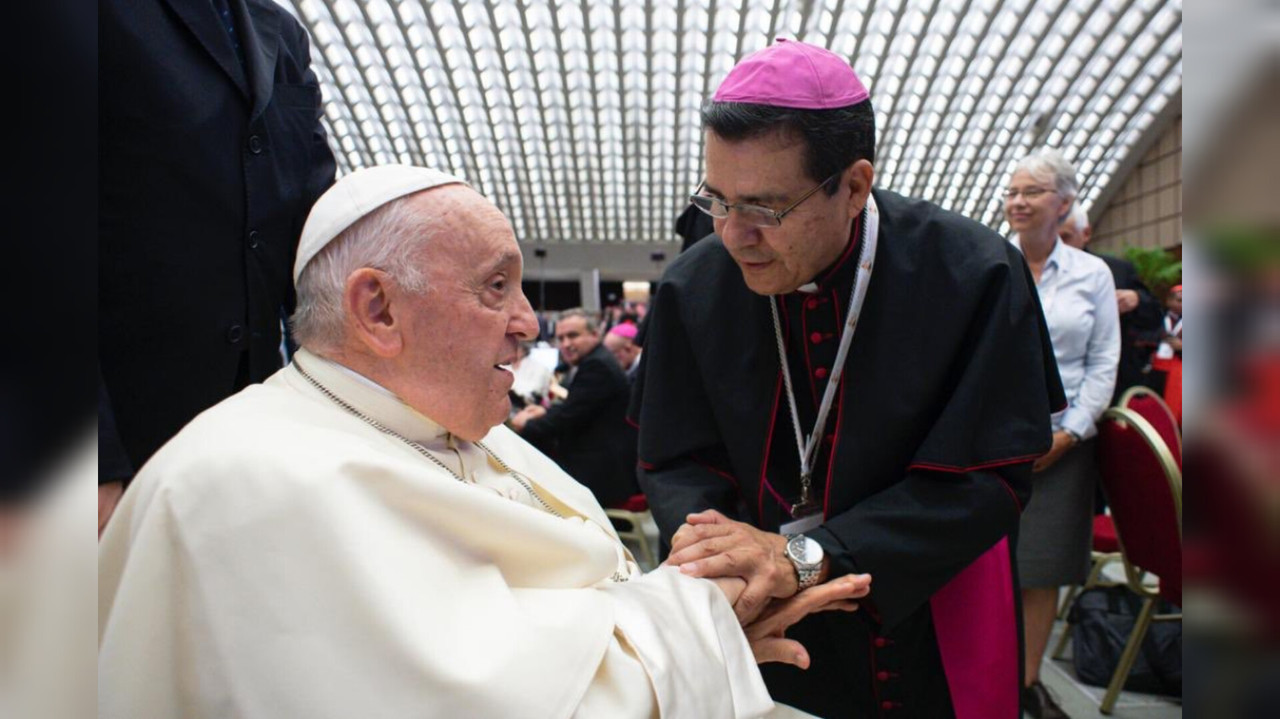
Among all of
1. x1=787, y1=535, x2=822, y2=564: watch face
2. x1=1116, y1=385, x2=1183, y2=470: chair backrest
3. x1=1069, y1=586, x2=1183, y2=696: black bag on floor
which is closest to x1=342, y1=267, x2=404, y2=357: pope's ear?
x1=787, y1=535, x2=822, y2=564: watch face

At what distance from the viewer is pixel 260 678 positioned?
1.22 metres

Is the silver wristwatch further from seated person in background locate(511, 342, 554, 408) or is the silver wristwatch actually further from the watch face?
seated person in background locate(511, 342, 554, 408)

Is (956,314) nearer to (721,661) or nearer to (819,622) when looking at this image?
(819,622)

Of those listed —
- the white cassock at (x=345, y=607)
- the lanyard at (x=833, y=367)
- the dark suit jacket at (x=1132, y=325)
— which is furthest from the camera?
the dark suit jacket at (x=1132, y=325)

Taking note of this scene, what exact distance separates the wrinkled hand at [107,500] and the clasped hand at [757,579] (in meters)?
0.92

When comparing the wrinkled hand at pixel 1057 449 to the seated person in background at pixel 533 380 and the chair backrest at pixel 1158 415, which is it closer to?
the chair backrest at pixel 1158 415

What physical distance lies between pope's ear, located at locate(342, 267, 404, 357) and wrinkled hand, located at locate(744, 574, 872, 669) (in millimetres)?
843

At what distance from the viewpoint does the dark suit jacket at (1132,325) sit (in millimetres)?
4887

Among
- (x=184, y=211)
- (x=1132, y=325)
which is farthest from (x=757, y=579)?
(x=1132, y=325)

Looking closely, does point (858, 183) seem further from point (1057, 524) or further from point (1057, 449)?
point (1057, 524)

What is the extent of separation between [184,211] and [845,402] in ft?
4.44

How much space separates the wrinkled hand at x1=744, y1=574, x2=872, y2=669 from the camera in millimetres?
1704

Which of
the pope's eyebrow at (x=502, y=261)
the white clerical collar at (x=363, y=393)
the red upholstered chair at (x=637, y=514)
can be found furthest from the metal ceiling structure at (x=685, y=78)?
the white clerical collar at (x=363, y=393)

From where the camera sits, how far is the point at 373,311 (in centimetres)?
159
